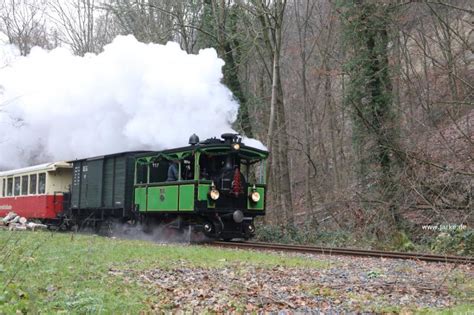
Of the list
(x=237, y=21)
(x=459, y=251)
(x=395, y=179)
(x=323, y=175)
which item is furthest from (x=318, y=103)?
(x=459, y=251)

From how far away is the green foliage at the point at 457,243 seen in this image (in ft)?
45.8

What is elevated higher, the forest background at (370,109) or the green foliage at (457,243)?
the forest background at (370,109)

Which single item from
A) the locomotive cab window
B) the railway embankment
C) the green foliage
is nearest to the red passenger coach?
the locomotive cab window

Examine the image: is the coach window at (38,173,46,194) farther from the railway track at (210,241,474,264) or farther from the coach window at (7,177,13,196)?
the railway track at (210,241,474,264)

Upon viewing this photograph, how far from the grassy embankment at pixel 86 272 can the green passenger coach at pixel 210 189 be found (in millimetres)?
3251

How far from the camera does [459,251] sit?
14.0m

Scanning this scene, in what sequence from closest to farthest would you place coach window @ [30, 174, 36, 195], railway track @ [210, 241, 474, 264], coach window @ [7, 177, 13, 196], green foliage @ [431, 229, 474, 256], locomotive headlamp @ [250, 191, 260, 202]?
railway track @ [210, 241, 474, 264]
green foliage @ [431, 229, 474, 256]
locomotive headlamp @ [250, 191, 260, 202]
coach window @ [30, 174, 36, 195]
coach window @ [7, 177, 13, 196]

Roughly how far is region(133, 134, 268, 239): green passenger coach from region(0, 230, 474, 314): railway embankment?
4.21m

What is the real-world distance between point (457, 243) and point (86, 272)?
9785mm

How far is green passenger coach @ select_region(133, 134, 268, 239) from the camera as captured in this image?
15641 millimetres

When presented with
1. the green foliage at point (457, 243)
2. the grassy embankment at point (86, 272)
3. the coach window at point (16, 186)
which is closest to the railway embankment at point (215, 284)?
the grassy embankment at point (86, 272)

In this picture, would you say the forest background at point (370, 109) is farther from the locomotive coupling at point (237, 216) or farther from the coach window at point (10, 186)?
the coach window at point (10, 186)

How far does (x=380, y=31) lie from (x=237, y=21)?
22.2ft

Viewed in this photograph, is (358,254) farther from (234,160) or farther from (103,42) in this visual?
(103,42)
